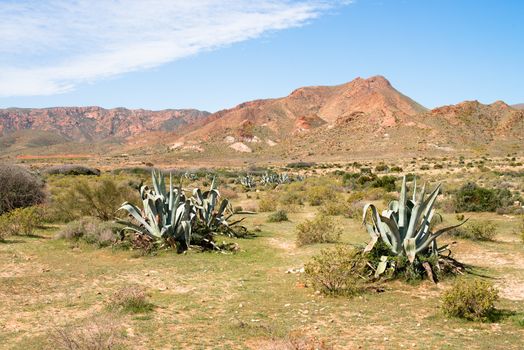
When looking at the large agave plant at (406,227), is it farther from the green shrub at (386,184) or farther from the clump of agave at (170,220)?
the green shrub at (386,184)

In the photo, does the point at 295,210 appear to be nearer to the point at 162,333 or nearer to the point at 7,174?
the point at 7,174

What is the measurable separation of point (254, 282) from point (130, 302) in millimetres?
2732

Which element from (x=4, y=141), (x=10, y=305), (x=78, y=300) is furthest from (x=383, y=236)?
(x=4, y=141)

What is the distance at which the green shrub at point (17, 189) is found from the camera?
1803 cm

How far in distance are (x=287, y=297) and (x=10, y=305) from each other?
471 cm

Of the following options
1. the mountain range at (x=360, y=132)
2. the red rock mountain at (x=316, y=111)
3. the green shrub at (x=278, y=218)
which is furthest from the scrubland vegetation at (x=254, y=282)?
the red rock mountain at (x=316, y=111)

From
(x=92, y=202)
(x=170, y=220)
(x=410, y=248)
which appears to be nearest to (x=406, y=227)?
(x=410, y=248)

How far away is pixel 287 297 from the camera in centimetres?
866

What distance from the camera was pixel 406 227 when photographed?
32.5 feet

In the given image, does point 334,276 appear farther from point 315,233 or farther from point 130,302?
point 315,233

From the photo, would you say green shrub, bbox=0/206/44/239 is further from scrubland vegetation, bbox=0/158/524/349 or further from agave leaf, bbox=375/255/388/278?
agave leaf, bbox=375/255/388/278

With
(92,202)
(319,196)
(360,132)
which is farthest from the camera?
(360,132)

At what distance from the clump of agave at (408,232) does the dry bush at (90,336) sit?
4968 millimetres

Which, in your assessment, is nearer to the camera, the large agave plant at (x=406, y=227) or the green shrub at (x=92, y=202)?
the large agave plant at (x=406, y=227)
